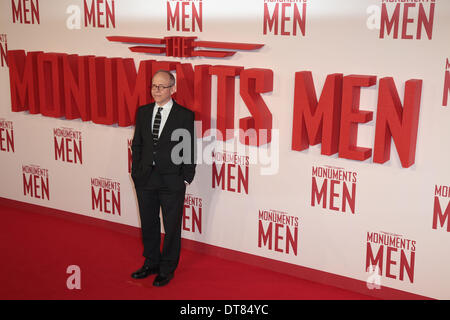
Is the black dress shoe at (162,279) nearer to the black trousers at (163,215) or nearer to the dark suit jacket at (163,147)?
the black trousers at (163,215)

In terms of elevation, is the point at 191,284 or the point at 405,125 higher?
the point at 405,125

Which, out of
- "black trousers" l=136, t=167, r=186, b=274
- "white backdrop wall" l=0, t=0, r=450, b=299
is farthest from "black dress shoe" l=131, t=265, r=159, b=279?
"white backdrop wall" l=0, t=0, r=450, b=299

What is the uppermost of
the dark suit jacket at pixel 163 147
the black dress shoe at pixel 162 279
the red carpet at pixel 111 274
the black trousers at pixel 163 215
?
the dark suit jacket at pixel 163 147

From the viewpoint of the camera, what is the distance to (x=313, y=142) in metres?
4.05

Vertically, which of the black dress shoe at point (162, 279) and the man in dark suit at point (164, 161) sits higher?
the man in dark suit at point (164, 161)

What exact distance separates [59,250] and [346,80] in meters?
2.92

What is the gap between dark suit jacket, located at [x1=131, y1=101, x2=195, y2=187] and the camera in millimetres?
4105

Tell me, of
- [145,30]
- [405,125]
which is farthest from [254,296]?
[145,30]

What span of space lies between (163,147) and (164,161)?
0.34 ft

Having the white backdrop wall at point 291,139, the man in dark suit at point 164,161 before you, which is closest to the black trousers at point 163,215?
the man in dark suit at point 164,161

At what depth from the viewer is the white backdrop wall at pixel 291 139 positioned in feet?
12.3

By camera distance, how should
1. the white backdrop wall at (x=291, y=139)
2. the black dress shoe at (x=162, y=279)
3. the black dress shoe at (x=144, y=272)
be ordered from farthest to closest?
1. the black dress shoe at (x=144, y=272)
2. the black dress shoe at (x=162, y=279)
3. the white backdrop wall at (x=291, y=139)

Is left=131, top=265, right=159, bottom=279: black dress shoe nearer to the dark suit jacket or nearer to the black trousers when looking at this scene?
the black trousers

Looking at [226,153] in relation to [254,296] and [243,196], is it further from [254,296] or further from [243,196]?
[254,296]
